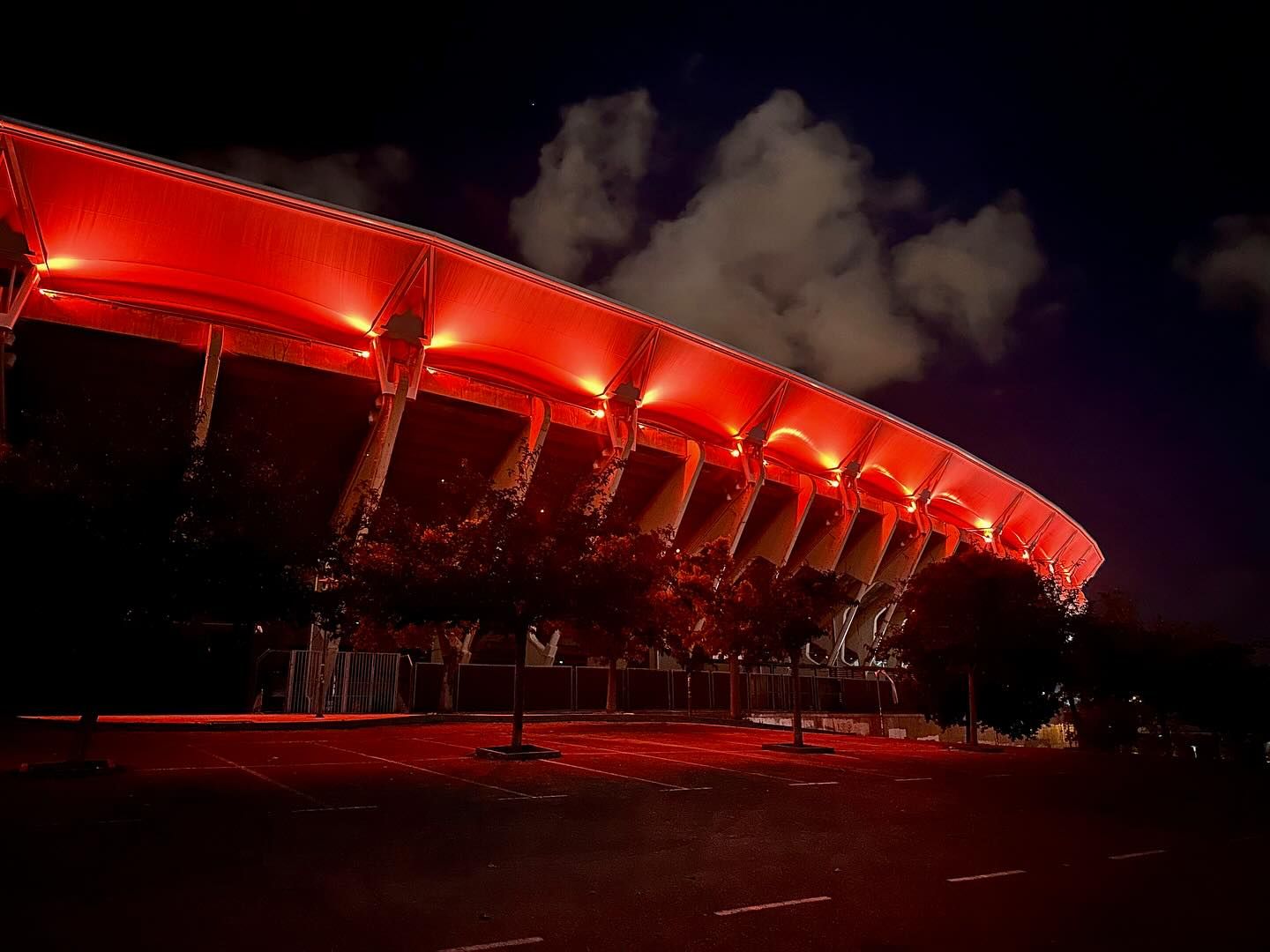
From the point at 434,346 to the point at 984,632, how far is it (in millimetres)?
21125

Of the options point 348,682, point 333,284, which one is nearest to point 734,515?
point 348,682

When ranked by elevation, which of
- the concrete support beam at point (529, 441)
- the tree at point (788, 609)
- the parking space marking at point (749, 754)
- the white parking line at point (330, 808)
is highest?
the concrete support beam at point (529, 441)

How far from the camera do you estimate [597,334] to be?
33.2 metres

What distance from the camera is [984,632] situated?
20406 mm

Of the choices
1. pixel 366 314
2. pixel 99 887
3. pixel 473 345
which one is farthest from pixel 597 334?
pixel 99 887

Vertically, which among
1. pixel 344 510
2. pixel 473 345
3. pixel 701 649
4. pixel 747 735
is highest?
pixel 473 345

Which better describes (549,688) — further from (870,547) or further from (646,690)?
(870,547)

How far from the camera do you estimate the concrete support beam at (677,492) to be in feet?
120

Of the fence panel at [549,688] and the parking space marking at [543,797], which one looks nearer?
the parking space marking at [543,797]

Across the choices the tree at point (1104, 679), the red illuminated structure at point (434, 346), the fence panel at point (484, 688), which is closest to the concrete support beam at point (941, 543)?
the red illuminated structure at point (434, 346)

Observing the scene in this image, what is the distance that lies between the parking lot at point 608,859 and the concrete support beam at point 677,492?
24127mm

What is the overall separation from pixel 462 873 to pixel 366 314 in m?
26.1

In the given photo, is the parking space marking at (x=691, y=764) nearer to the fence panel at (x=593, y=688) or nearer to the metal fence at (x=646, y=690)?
the metal fence at (x=646, y=690)

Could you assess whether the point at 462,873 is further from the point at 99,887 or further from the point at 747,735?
the point at 747,735
